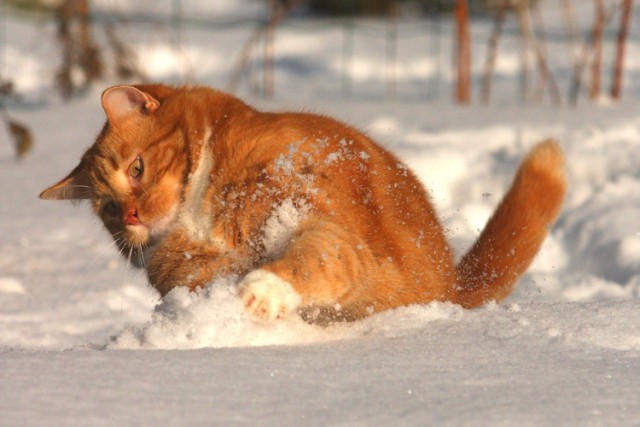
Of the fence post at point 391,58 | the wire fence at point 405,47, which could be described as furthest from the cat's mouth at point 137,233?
the fence post at point 391,58

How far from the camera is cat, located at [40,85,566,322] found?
1848mm

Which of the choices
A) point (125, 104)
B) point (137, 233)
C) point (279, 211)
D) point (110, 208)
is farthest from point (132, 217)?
point (279, 211)

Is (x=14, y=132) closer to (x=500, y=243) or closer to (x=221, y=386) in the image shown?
(x=500, y=243)

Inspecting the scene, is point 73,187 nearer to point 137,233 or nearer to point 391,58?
point 137,233

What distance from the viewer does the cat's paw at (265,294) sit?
1.69 meters

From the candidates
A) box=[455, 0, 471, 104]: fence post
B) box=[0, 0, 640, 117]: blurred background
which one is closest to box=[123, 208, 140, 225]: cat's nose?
box=[0, 0, 640, 117]: blurred background

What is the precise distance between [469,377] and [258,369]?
1.16 ft

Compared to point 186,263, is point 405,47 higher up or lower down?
lower down

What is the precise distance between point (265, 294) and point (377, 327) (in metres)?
0.31

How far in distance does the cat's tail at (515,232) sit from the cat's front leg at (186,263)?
0.69 m

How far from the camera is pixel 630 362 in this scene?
1562mm

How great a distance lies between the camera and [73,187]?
96.3 inches

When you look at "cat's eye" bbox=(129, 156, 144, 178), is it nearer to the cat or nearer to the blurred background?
the cat

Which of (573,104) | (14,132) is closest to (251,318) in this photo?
(14,132)
